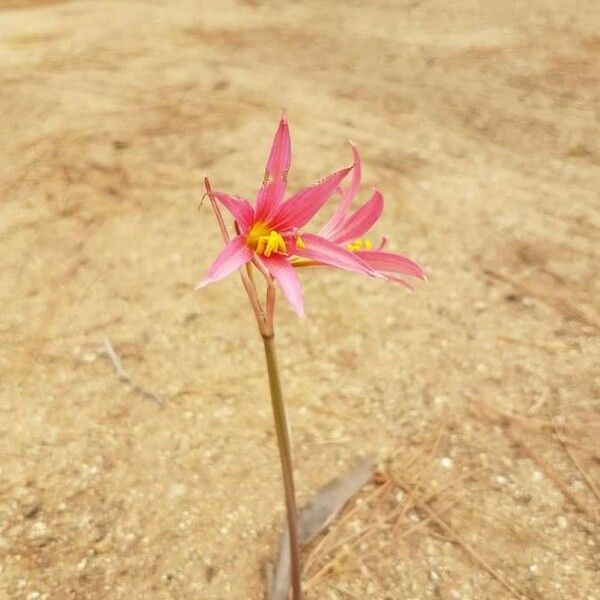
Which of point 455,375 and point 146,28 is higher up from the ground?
point 146,28

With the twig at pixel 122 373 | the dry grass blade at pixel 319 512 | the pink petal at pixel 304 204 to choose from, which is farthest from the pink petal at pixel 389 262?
the twig at pixel 122 373

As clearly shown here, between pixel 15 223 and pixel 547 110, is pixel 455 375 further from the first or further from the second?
pixel 547 110

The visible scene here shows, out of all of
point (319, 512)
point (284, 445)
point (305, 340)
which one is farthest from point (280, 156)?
point (305, 340)

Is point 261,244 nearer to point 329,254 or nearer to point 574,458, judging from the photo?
point 329,254

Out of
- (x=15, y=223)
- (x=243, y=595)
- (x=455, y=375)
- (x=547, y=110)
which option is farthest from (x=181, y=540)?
(x=547, y=110)

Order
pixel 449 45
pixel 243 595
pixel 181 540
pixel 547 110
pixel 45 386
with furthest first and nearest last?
pixel 449 45 → pixel 547 110 → pixel 45 386 → pixel 181 540 → pixel 243 595

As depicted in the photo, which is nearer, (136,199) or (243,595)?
(243,595)
